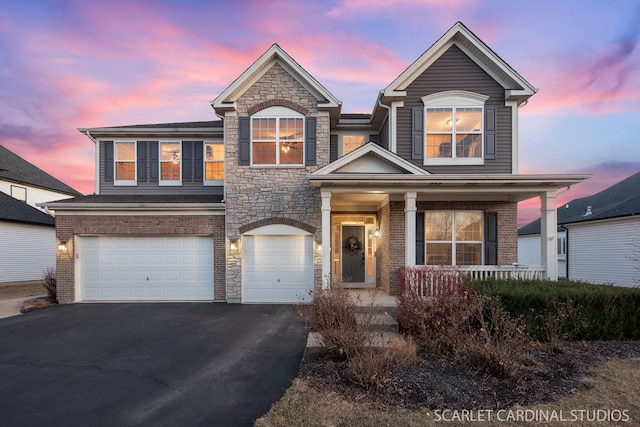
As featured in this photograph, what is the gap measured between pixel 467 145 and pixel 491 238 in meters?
3.30

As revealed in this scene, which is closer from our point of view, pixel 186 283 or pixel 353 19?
pixel 186 283

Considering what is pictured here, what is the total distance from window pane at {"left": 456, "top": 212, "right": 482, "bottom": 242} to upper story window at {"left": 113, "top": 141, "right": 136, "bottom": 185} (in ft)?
41.2

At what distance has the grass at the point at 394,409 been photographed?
3.36 meters

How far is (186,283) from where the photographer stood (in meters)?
10.4

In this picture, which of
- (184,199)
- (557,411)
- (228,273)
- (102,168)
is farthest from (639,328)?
(102,168)

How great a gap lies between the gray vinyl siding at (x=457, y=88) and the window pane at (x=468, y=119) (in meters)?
0.47

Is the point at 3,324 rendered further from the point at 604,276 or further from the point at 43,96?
the point at 604,276

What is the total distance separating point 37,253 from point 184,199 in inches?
510

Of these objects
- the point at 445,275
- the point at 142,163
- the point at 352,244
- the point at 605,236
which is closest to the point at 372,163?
the point at 445,275

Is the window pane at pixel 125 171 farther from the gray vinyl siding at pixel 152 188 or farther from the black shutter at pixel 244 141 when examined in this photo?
the black shutter at pixel 244 141

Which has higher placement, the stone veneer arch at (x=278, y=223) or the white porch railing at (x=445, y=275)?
A: the stone veneer arch at (x=278, y=223)

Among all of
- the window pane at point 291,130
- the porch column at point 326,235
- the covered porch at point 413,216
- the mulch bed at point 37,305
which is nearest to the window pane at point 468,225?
the covered porch at point 413,216

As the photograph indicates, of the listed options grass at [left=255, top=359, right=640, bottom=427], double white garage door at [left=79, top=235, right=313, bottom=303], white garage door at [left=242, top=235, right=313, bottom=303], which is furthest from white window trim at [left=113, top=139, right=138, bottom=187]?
grass at [left=255, top=359, right=640, bottom=427]

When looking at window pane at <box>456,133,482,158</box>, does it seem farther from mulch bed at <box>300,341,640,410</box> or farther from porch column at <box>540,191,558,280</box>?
mulch bed at <box>300,341,640,410</box>
